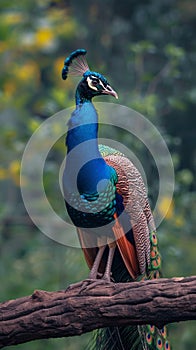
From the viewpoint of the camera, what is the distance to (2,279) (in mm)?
6145

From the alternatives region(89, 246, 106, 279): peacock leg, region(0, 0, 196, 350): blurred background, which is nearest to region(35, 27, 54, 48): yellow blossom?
region(0, 0, 196, 350): blurred background

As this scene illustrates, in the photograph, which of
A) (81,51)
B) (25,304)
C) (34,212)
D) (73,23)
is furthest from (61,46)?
(25,304)

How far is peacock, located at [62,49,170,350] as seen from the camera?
376 cm

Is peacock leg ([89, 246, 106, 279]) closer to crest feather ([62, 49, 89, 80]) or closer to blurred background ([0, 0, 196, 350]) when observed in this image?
crest feather ([62, 49, 89, 80])

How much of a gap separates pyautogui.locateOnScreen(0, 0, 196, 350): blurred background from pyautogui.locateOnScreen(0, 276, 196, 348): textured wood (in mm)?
1963

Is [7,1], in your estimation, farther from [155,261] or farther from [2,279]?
[155,261]

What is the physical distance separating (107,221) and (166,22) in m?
3.28

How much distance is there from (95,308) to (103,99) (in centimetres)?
274

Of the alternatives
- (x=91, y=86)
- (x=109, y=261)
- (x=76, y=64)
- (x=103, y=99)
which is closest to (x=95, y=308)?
(x=109, y=261)

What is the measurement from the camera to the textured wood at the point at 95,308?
3027mm

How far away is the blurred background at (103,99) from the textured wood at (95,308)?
1963 millimetres

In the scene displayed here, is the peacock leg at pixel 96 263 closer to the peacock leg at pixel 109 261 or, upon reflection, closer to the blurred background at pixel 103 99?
the peacock leg at pixel 109 261

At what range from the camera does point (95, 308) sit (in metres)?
3.25

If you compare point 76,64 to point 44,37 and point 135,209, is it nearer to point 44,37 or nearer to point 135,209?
point 135,209
